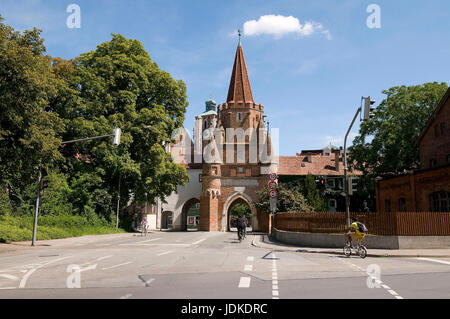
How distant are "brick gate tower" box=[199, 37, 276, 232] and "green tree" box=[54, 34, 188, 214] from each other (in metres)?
12.8

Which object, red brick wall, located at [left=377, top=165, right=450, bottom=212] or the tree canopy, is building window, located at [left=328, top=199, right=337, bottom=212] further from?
the tree canopy

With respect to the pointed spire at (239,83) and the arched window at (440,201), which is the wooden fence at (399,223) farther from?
the pointed spire at (239,83)

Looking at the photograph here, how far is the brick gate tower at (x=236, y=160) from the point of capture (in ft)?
168

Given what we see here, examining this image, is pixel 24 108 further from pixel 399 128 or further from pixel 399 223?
pixel 399 128

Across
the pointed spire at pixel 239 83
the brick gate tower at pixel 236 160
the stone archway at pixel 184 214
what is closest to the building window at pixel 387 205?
the brick gate tower at pixel 236 160

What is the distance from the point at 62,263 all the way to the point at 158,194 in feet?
84.5

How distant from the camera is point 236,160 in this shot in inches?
2133

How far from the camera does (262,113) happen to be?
59.8m

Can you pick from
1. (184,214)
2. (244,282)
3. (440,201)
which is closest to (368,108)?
(244,282)

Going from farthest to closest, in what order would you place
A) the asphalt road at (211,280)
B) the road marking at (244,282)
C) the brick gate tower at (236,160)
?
the brick gate tower at (236,160) → the road marking at (244,282) → the asphalt road at (211,280)

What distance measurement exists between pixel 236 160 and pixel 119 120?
23716 mm

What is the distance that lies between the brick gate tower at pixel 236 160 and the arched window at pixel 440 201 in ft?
77.7

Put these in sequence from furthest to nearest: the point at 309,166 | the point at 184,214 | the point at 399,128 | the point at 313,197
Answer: the point at 309,166 → the point at 184,214 → the point at 313,197 → the point at 399,128
